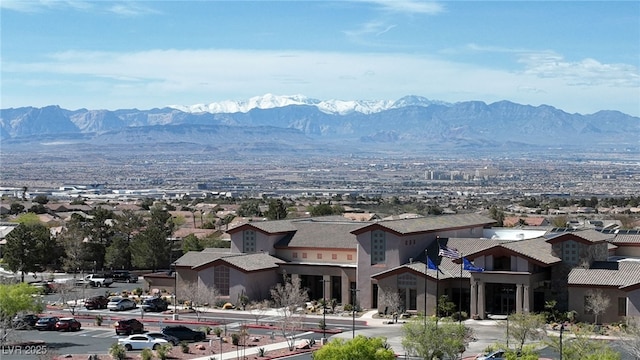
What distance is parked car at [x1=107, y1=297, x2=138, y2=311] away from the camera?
7306cm

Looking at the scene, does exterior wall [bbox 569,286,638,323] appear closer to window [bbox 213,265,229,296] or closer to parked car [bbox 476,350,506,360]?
parked car [bbox 476,350,506,360]

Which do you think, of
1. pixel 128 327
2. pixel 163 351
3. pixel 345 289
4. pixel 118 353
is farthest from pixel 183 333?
pixel 345 289

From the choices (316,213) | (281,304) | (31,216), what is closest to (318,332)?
(281,304)

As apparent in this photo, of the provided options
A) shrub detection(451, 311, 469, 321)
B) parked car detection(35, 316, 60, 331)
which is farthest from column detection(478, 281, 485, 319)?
parked car detection(35, 316, 60, 331)

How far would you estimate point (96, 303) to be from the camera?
74.0 m

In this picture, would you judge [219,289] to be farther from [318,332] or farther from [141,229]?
[141,229]

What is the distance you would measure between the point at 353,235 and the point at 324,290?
454 centimetres

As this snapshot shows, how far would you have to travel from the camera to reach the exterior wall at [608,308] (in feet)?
215

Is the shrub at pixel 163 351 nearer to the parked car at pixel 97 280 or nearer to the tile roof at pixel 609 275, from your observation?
the tile roof at pixel 609 275

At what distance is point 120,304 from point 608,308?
29817 mm

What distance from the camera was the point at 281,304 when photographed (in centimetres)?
7169

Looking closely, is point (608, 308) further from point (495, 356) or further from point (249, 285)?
point (249, 285)

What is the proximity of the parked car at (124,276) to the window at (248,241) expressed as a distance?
14873 millimetres

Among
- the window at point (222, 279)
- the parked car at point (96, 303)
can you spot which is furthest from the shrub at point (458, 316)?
the parked car at point (96, 303)
